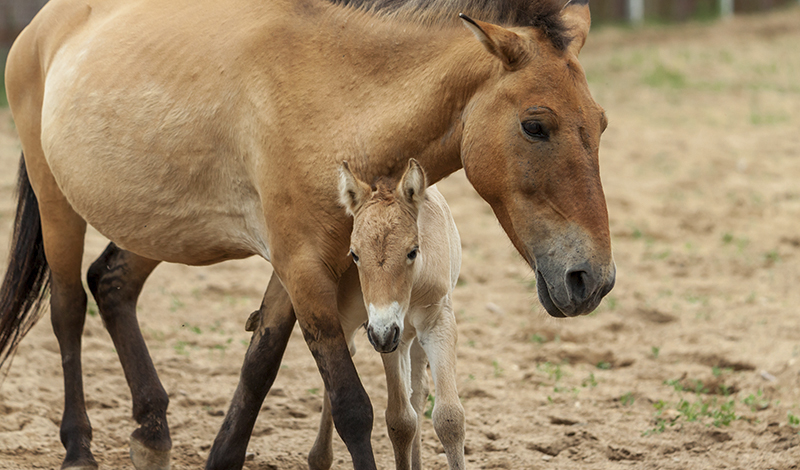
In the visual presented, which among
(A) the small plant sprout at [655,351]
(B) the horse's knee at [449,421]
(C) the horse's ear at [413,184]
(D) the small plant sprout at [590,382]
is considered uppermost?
(C) the horse's ear at [413,184]

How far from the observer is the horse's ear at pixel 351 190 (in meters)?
3.11

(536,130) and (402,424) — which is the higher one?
(536,130)

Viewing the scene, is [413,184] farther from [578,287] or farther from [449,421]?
[449,421]

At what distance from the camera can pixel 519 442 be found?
14.4 feet

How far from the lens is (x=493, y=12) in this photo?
3.18 meters

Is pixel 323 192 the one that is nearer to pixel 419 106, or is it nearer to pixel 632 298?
pixel 419 106

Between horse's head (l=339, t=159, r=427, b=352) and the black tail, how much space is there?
224 centimetres

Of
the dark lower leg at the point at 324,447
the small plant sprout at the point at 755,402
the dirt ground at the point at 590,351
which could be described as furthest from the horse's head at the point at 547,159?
the small plant sprout at the point at 755,402

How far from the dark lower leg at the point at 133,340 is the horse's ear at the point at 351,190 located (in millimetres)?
1691

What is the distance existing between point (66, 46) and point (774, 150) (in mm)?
8184

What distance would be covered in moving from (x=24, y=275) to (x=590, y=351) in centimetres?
335

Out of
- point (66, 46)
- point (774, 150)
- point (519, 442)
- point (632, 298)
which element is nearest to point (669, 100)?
point (774, 150)

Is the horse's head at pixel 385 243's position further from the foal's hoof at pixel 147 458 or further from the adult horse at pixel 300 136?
the foal's hoof at pixel 147 458

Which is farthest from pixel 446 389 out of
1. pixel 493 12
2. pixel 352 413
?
pixel 493 12
